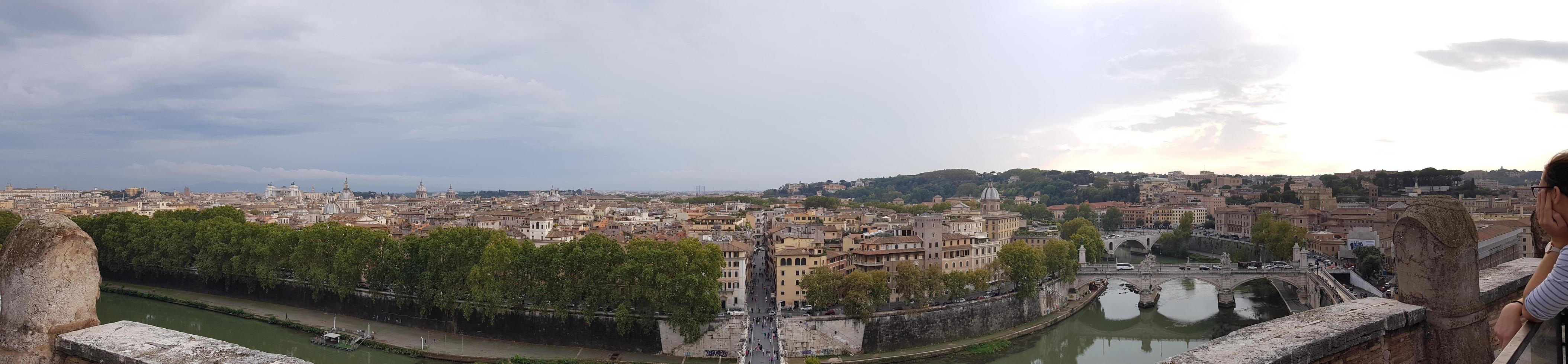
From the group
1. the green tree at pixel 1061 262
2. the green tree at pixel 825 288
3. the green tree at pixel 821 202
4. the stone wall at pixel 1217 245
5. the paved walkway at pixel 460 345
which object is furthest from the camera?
the green tree at pixel 821 202

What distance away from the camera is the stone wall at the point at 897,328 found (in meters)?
17.0

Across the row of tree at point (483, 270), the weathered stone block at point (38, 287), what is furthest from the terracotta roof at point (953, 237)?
the weathered stone block at point (38, 287)

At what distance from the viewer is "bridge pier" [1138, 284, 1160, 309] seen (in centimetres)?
2281

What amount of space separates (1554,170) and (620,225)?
32752 millimetres

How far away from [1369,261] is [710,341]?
744 inches

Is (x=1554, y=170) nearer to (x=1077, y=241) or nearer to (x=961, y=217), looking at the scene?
(x=1077, y=241)

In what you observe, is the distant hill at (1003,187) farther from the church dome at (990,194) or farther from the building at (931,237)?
the building at (931,237)

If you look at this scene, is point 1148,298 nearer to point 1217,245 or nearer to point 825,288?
point 825,288

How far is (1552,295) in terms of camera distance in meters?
1.32

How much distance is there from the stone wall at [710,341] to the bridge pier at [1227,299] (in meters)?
15.4

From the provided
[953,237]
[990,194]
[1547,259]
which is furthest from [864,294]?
[990,194]

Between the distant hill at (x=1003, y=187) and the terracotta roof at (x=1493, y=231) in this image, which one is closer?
the terracotta roof at (x=1493, y=231)

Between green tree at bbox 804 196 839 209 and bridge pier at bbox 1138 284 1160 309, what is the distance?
29.8m

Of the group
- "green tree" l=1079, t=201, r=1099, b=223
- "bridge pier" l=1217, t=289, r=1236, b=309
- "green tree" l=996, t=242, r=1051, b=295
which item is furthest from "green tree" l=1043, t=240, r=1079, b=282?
"green tree" l=1079, t=201, r=1099, b=223
